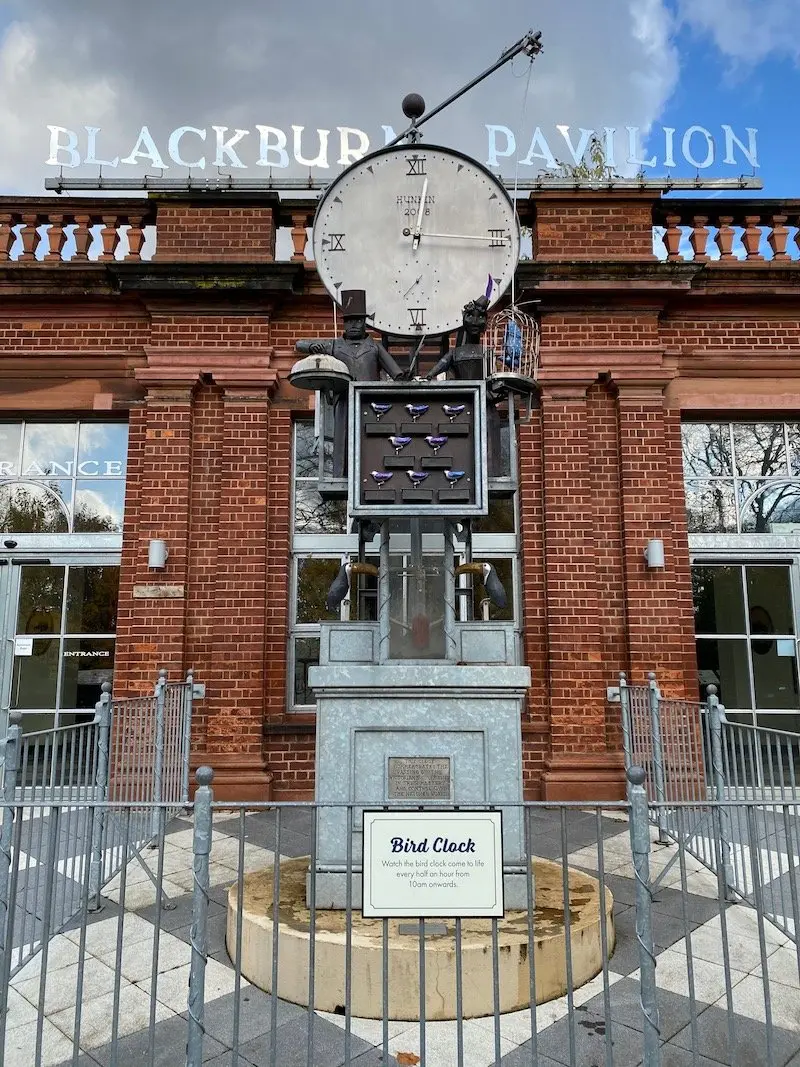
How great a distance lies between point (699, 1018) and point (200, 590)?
A: 5793 mm

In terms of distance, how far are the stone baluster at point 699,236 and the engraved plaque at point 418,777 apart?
6691 mm

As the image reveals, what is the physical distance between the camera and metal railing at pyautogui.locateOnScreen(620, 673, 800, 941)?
13.0 ft

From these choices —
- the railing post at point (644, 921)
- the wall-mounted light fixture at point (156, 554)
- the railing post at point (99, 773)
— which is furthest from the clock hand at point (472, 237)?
the wall-mounted light fixture at point (156, 554)

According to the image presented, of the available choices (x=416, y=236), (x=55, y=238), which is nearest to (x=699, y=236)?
(x=416, y=236)

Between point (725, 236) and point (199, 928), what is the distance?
869 cm

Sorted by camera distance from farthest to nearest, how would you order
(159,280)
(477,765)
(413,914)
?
(159,280) < (477,765) < (413,914)

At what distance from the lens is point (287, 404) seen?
828cm

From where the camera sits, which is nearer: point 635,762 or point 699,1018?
point 699,1018

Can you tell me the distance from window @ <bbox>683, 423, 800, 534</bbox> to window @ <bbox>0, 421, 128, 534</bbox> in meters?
6.34

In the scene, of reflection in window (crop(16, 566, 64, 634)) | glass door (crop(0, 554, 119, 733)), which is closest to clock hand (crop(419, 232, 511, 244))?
glass door (crop(0, 554, 119, 733))

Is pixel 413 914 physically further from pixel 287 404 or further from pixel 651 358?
pixel 651 358

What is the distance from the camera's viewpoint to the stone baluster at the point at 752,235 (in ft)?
28.1

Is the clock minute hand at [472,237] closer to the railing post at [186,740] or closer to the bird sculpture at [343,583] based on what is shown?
the bird sculpture at [343,583]

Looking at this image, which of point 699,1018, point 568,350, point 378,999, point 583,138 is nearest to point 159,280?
point 568,350
